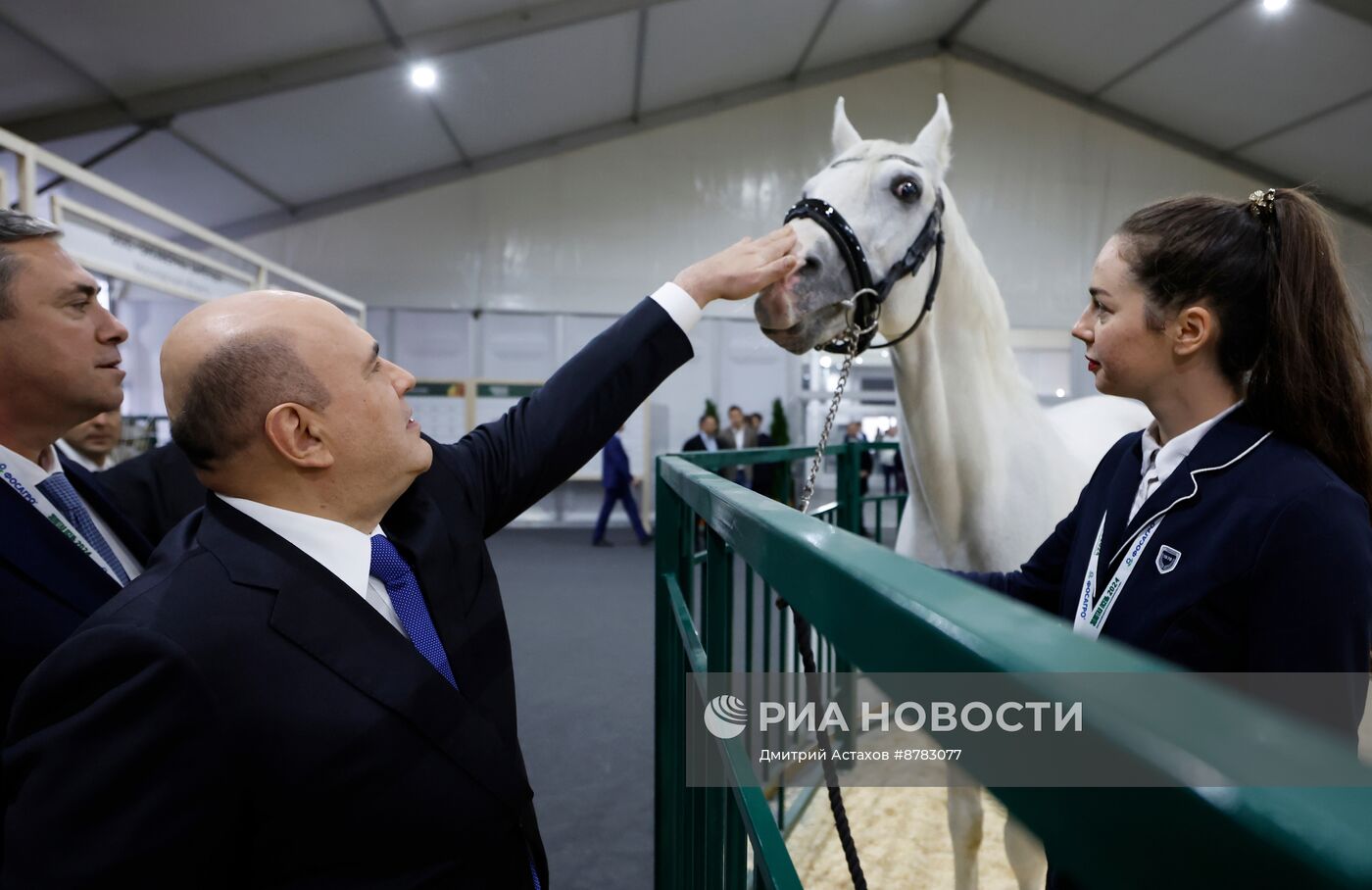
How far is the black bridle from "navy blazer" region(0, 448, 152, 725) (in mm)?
1572

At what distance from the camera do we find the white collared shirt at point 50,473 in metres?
1.20

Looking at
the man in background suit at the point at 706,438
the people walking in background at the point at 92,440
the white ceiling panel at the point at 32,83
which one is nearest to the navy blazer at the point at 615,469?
the man in background suit at the point at 706,438

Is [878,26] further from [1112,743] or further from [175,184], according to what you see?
[1112,743]

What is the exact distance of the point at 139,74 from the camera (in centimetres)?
634

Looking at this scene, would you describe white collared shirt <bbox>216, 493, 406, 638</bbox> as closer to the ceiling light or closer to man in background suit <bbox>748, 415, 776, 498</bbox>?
man in background suit <bbox>748, 415, 776, 498</bbox>

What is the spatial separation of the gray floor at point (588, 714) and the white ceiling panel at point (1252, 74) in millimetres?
8964

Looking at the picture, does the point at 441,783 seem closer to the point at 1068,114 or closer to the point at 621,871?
the point at 621,871

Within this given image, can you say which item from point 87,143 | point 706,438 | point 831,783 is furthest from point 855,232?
point 87,143

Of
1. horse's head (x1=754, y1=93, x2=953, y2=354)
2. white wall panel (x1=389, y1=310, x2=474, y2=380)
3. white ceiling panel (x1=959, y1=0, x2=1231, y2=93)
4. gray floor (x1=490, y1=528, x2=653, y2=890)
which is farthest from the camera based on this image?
white wall panel (x1=389, y1=310, x2=474, y2=380)

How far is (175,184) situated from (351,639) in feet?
31.3

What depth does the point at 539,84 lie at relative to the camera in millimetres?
8516

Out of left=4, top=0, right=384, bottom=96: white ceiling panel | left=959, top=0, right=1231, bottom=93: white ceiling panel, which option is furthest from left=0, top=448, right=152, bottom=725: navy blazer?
left=959, top=0, right=1231, bottom=93: white ceiling panel

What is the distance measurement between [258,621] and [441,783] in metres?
0.28

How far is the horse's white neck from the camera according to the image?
1921 millimetres
